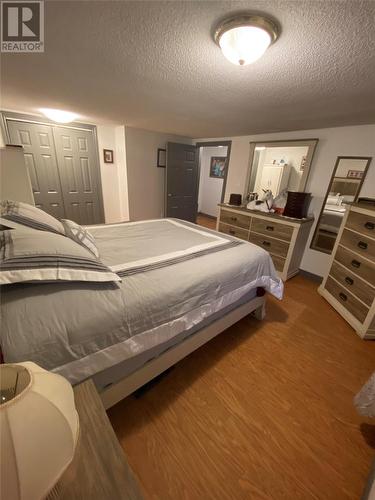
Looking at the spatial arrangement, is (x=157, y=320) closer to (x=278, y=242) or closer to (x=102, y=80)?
(x=102, y=80)

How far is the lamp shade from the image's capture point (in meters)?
0.33

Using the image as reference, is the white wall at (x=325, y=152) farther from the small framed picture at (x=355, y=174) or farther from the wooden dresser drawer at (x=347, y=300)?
the wooden dresser drawer at (x=347, y=300)

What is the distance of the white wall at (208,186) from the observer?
5613 millimetres

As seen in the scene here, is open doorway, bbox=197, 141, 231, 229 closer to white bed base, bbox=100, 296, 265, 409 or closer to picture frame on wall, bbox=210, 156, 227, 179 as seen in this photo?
picture frame on wall, bbox=210, 156, 227, 179

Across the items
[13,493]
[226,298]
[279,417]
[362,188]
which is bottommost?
[279,417]

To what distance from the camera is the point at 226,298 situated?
1.60 meters

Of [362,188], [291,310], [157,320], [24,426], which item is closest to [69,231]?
[157,320]

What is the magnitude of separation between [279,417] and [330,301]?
173 cm

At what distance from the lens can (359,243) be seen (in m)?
2.12

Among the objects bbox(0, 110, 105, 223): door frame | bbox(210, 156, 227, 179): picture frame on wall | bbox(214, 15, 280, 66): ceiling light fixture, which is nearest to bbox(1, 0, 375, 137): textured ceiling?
bbox(214, 15, 280, 66): ceiling light fixture

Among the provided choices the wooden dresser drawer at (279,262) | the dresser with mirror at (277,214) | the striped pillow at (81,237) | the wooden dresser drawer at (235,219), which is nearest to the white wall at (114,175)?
the wooden dresser drawer at (235,219)

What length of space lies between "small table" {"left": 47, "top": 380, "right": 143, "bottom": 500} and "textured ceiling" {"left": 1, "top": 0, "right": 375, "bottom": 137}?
1658 mm

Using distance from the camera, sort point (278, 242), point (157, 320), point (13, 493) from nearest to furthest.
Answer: point (13, 493)
point (157, 320)
point (278, 242)

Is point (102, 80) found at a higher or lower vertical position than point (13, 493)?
higher
